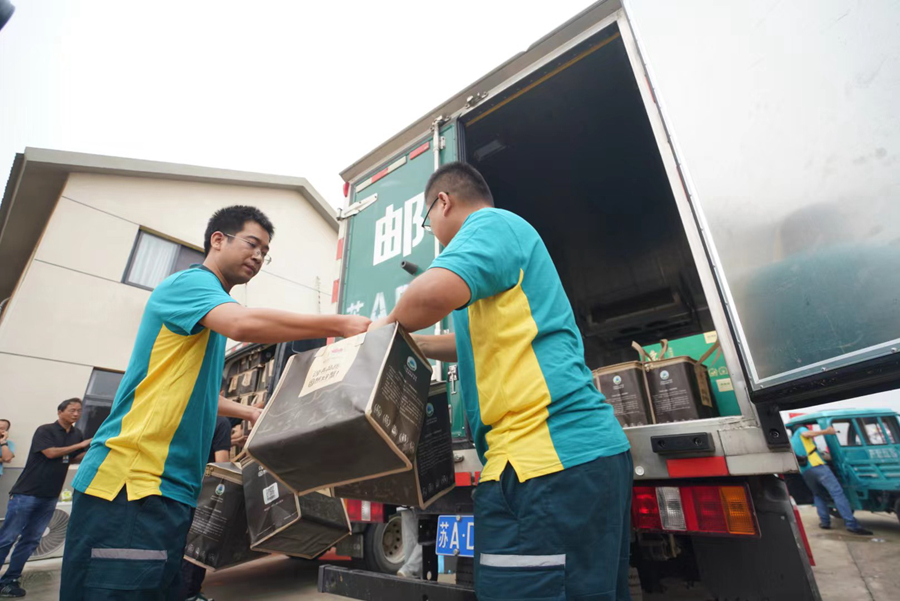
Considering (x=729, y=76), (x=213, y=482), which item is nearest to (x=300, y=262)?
(x=213, y=482)

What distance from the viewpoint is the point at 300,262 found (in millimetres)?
13148

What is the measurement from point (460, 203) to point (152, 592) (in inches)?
62.7

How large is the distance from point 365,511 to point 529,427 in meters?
1.84

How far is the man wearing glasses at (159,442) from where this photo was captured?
1.31m

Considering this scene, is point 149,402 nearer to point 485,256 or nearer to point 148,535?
point 148,535

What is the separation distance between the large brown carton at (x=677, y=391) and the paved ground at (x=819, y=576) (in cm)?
265

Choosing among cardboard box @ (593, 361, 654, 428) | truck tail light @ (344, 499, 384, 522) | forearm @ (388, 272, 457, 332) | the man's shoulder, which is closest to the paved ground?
truck tail light @ (344, 499, 384, 522)

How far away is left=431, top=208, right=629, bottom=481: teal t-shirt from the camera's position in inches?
45.8

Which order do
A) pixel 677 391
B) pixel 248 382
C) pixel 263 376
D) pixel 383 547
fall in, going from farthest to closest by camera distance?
pixel 248 382
pixel 263 376
pixel 383 547
pixel 677 391

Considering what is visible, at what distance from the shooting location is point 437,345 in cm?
182

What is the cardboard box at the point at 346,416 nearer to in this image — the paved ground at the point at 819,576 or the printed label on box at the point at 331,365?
the printed label on box at the point at 331,365

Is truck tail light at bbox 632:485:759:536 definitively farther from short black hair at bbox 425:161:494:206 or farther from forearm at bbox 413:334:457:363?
short black hair at bbox 425:161:494:206

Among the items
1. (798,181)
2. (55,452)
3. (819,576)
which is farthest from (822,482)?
(55,452)

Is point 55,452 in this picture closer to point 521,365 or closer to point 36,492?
point 36,492
